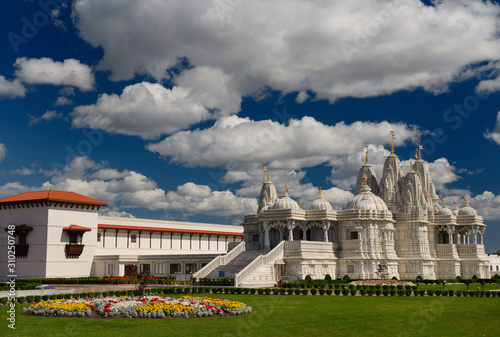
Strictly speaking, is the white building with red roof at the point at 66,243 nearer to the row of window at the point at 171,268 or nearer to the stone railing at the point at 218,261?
the row of window at the point at 171,268

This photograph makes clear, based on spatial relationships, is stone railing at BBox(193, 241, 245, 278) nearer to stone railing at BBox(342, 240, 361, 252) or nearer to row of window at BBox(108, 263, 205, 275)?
row of window at BBox(108, 263, 205, 275)

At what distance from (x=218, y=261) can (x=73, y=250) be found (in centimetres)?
1836

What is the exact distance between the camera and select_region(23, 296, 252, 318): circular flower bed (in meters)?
29.4

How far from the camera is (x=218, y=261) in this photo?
64312 millimetres

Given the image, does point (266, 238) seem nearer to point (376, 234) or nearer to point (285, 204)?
point (285, 204)

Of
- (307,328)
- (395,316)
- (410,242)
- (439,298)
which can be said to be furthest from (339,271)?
(307,328)

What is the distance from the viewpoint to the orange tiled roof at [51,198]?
67.1 metres

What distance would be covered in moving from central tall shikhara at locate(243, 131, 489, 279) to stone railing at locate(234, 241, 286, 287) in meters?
0.89

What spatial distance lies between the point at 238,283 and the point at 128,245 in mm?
30636

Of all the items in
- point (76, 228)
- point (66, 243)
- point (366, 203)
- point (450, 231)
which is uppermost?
point (366, 203)

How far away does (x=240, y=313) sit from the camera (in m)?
31.1

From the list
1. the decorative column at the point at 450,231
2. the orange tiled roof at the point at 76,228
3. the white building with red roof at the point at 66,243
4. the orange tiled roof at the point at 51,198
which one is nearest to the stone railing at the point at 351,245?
the white building with red roof at the point at 66,243

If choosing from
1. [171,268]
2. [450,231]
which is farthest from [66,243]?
[450,231]

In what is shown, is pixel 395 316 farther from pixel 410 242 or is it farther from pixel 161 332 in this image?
pixel 410 242
